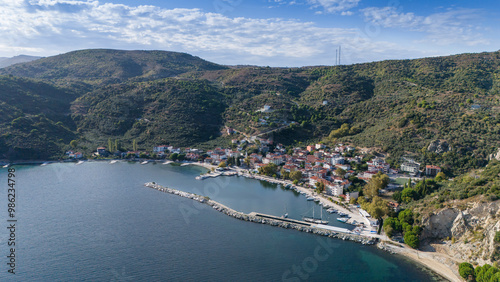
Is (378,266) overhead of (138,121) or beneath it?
beneath

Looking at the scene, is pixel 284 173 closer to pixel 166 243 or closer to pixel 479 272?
pixel 166 243

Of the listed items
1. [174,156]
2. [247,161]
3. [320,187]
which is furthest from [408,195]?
[174,156]

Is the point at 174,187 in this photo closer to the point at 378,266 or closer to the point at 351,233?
the point at 351,233

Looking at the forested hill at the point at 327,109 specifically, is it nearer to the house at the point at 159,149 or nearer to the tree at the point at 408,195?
the house at the point at 159,149

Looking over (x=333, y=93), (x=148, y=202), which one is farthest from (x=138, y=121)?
(x=333, y=93)

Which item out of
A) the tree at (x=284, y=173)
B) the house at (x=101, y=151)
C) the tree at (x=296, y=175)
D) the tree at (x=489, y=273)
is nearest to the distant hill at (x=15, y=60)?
the house at (x=101, y=151)

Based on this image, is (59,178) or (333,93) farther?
(333,93)
